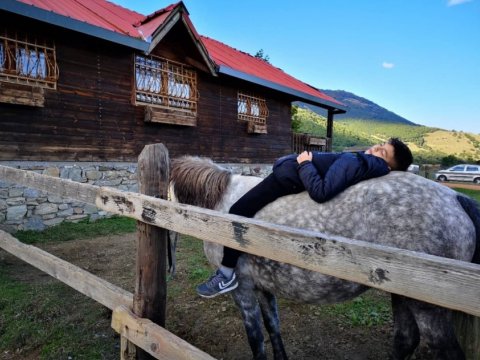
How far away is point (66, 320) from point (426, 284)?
363 cm

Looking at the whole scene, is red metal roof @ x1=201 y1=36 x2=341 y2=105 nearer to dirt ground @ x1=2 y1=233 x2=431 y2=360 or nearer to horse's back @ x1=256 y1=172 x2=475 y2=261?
dirt ground @ x1=2 y1=233 x2=431 y2=360

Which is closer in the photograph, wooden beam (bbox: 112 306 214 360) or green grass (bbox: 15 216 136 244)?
wooden beam (bbox: 112 306 214 360)

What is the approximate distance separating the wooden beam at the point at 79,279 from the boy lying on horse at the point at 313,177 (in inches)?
23.5

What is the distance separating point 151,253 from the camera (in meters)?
2.18

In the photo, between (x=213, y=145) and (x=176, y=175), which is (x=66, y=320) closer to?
(x=176, y=175)

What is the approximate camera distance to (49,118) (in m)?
7.57

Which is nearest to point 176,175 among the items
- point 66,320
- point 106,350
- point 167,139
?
point 106,350

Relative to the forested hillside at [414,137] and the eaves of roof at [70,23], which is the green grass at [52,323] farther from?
the forested hillside at [414,137]

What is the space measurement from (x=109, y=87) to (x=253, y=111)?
6.31 meters

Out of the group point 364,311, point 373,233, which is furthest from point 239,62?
point 373,233

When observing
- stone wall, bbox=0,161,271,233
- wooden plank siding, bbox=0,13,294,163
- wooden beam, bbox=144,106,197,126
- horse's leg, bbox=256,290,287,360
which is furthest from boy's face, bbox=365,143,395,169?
wooden beam, bbox=144,106,197,126

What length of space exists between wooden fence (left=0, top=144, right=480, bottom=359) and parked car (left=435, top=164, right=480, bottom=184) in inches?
1285

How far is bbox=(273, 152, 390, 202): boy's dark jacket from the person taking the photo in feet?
7.55

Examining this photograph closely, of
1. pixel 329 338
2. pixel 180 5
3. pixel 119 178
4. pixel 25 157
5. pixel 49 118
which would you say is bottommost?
pixel 329 338
